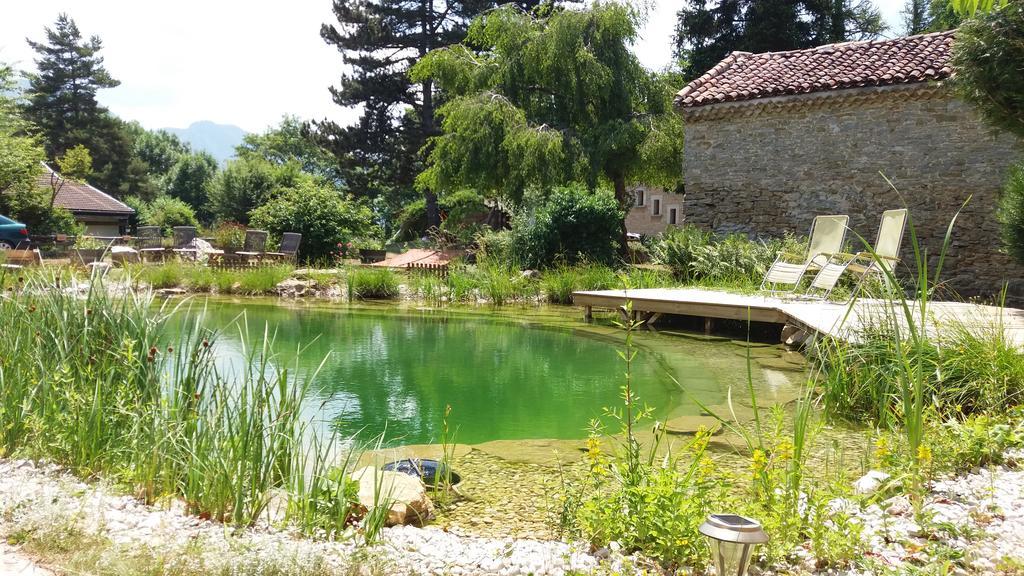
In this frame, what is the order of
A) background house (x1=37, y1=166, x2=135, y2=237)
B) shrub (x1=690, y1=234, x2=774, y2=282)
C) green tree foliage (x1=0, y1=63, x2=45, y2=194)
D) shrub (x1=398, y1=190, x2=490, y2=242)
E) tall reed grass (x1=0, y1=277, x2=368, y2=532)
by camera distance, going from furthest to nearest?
background house (x1=37, y1=166, x2=135, y2=237) → shrub (x1=398, y1=190, x2=490, y2=242) → green tree foliage (x1=0, y1=63, x2=45, y2=194) → shrub (x1=690, y1=234, x2=774, y2=282) → tall reed grass (x1=0, y1=277, x2=368, y2=532)

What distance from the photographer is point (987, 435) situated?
3105 millimetres

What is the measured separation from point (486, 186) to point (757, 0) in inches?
473

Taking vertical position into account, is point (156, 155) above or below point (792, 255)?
above

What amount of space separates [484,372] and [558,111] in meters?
10.7

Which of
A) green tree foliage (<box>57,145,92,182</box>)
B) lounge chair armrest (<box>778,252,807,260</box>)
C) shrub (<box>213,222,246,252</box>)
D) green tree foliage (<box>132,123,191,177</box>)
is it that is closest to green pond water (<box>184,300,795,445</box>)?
lounge chair armrest (<box>778,252,807,260</box>)

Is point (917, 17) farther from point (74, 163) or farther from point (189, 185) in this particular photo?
point (189, 185)

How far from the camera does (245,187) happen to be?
105 ft

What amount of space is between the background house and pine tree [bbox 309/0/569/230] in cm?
960

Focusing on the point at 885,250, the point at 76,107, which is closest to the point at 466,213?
the point at 885,250

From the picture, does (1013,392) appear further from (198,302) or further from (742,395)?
(198,302)

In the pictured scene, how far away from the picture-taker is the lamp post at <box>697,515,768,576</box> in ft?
6.63

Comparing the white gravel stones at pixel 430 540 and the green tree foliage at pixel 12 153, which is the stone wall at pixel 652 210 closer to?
the green tree foliage at pixel 12 153

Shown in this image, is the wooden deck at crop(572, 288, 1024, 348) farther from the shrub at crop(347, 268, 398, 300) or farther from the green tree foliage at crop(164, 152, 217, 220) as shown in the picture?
the green tree foliage at crop(164, 152, 217, 220)

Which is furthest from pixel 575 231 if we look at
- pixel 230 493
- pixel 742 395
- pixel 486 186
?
pixel 230 493
